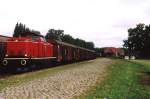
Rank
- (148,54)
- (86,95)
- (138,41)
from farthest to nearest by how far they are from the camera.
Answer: (138,41)
(148,54)
(86,95)

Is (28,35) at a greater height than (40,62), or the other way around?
(28,35)

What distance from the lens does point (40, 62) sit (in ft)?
88.2

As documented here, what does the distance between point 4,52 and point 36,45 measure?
256 cm

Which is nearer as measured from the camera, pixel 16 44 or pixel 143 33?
pixel 16 44

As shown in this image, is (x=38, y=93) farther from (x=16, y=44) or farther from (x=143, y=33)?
(x=143, y=33)

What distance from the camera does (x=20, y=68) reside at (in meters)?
25.9

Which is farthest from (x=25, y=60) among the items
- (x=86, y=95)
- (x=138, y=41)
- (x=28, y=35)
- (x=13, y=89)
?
(x=138, y=41)

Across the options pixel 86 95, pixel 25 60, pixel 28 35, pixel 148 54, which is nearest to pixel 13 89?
pixel 86 95

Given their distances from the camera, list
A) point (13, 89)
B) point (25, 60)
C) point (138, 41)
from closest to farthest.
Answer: point (13, 89) → point (25, 60) → point (138, 41)

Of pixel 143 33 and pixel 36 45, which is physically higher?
pixel 143 33

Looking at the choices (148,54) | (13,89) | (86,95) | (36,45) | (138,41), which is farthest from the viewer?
(138,41)

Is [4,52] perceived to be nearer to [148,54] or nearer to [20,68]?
[20,68]

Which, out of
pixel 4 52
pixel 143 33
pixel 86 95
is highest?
pixel 143 33

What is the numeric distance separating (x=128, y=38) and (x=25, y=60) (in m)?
108
